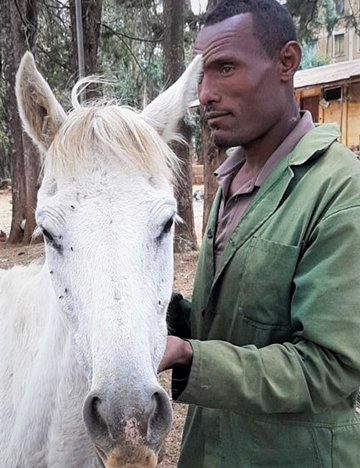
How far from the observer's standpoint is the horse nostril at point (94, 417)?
140 centimetres

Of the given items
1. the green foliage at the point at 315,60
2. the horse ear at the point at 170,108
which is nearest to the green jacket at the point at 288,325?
the horse ear at the point at 170,108

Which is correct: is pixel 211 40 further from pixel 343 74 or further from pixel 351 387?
pixel 343 74

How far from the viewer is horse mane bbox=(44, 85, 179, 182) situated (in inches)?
71.2

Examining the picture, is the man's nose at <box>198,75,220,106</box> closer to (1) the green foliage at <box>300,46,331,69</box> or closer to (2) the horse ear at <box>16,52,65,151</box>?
(2) the horse ear at <box>16,52,65,151</box>

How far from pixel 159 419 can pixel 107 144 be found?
886mm

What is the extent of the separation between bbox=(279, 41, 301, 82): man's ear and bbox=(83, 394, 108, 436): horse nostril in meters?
1.16

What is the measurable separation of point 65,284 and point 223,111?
2.51 ft

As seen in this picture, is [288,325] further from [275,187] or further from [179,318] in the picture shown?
[179,318]

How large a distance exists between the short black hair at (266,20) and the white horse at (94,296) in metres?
0.27

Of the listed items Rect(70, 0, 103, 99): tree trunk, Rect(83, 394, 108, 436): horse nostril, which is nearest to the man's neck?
Rect(83, 394, 108, 436): horse nostril

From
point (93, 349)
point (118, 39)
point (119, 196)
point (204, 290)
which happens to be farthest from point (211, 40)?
point (118, 39)

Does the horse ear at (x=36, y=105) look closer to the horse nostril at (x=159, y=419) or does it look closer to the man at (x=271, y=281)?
the man at (x=271, y=281)

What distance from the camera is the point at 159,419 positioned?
146cm

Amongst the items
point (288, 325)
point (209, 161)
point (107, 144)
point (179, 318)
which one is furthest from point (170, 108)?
point (209, 161)
